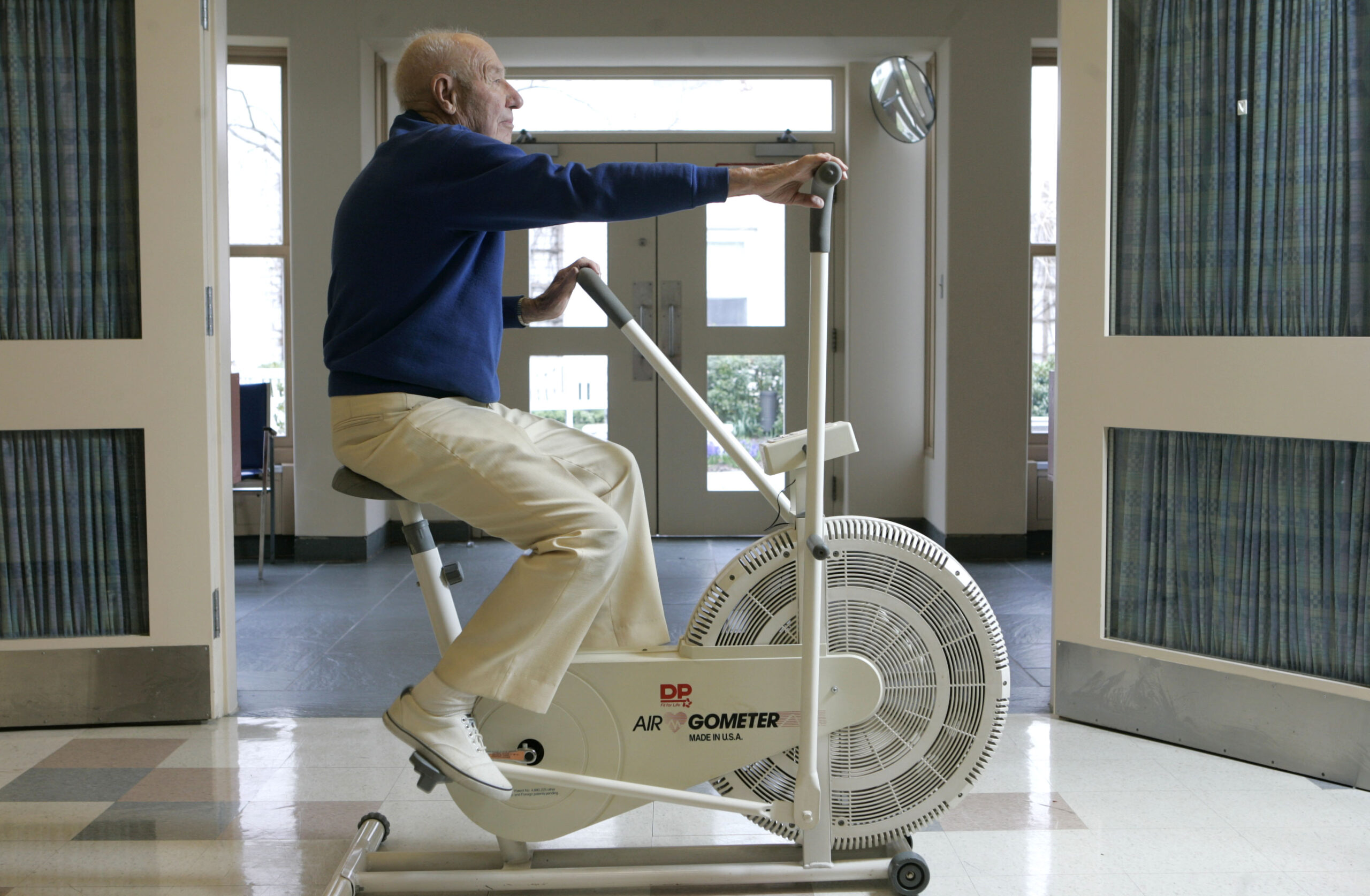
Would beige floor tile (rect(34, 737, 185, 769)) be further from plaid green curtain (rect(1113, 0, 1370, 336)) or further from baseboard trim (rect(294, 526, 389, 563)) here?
plaid green curtain (rect(1113, 0, 1370, 336))

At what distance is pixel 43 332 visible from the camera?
9.15ft

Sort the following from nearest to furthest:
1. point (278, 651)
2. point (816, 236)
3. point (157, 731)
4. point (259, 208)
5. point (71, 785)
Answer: point (816, 236) < point (71, 785) < point (157, 731) < point (278, 651) < point (259, 208)

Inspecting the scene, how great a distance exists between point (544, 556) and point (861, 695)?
61 centimetres

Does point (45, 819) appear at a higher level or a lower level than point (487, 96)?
lower

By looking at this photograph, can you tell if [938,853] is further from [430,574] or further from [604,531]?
[430,574]

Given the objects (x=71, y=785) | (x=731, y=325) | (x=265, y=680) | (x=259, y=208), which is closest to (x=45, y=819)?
(x=71, y=785)

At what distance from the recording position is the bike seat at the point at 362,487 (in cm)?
180

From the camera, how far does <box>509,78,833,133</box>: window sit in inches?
220

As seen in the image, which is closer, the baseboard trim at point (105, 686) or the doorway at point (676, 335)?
the baseboard trim at point (105, 686)

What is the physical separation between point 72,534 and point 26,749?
1.77ft

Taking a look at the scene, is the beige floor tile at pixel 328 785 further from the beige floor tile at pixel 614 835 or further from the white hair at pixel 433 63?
the white hair at pixel 433 63

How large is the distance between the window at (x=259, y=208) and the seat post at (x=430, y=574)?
373 centimetres

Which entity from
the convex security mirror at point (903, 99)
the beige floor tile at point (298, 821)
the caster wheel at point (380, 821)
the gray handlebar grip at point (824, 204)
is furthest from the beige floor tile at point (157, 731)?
the convex security mirror at point (903, 99)

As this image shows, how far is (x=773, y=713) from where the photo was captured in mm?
1886
